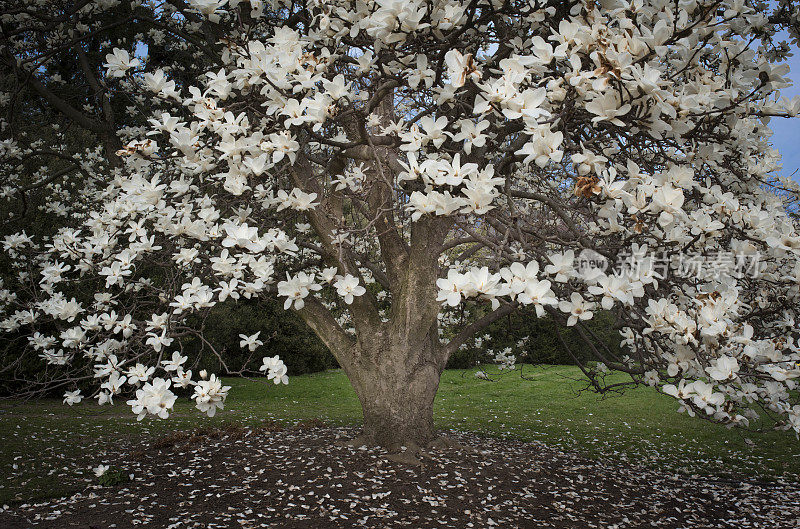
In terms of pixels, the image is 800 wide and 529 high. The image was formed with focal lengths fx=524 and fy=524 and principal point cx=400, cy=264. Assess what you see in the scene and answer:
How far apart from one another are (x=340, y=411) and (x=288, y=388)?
2999mm

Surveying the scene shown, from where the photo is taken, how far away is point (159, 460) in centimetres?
487

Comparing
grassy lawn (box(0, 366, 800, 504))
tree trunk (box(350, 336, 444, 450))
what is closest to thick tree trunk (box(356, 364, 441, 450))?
tree trunk (box(350, 336, 444, 450))

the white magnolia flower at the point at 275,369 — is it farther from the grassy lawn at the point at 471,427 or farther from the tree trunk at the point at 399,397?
the grassy lawn at the point at 471,427

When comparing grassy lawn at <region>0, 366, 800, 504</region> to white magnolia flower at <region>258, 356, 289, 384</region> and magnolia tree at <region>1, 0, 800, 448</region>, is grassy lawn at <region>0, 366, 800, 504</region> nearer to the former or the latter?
magnolia tree at <region>1, 0, 800, 448</region>

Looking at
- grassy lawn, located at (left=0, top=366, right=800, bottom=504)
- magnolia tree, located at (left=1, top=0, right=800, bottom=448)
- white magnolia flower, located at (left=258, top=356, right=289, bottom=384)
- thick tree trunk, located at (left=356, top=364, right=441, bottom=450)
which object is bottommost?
grassy lawn, located at (left=0, top=366, right=800, bottom=504)

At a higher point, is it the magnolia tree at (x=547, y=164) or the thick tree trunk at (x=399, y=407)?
the magnolia tree at (x=547, y=164)

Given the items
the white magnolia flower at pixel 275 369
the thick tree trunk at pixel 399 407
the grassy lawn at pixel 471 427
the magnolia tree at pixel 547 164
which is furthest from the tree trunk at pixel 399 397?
the white magnolia flower at pixel 275 369

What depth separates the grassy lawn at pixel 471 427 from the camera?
5.10 metres

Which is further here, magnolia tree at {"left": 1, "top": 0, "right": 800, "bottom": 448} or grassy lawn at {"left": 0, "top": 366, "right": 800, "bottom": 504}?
grassy lawn at {"left": 0, "top": 366, "right": 800, "bottom": 504}

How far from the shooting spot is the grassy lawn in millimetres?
5102

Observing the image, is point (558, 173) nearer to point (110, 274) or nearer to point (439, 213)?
point (439, 213)

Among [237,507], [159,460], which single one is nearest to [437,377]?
[237,507]

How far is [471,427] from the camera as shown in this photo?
A: 24.2 feet

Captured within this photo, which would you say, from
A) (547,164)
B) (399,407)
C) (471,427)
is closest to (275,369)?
(547,164)
